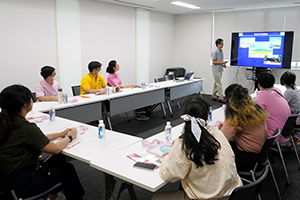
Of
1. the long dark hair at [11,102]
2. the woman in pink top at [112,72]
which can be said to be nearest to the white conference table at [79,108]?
the woman in pink top at [112,72]

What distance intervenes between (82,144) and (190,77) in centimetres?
435

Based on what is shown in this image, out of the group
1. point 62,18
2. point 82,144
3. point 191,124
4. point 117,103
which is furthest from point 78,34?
point 191,124

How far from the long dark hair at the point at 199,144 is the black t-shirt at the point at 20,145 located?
105 centimetres

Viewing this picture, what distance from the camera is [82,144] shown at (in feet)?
7.23

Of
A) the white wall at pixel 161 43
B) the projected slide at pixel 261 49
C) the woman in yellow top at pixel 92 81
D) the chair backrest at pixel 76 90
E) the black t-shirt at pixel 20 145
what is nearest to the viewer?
the black t-shirt at pixel 20 145

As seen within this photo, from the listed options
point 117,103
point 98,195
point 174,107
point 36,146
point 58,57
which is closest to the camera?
point 36,146

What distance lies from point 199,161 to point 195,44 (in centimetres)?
742

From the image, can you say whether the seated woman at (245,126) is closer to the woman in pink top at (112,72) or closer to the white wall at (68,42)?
the woman in pink top at (112,72)

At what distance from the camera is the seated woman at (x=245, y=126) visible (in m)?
2.18

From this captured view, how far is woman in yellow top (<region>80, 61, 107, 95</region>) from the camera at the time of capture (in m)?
4.37

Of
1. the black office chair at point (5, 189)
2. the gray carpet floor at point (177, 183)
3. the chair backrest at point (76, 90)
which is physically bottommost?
the gray carpet floor at point (177, 183)

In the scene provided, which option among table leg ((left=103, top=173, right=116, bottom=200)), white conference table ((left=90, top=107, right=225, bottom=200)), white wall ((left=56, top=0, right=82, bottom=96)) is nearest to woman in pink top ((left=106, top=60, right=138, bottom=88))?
white wall ((left=56, top=0, right=82, bottom=96))

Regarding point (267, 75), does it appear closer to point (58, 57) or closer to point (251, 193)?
point (251, 193)

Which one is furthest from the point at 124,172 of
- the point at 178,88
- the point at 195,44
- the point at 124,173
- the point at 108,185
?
the point at 195,44
